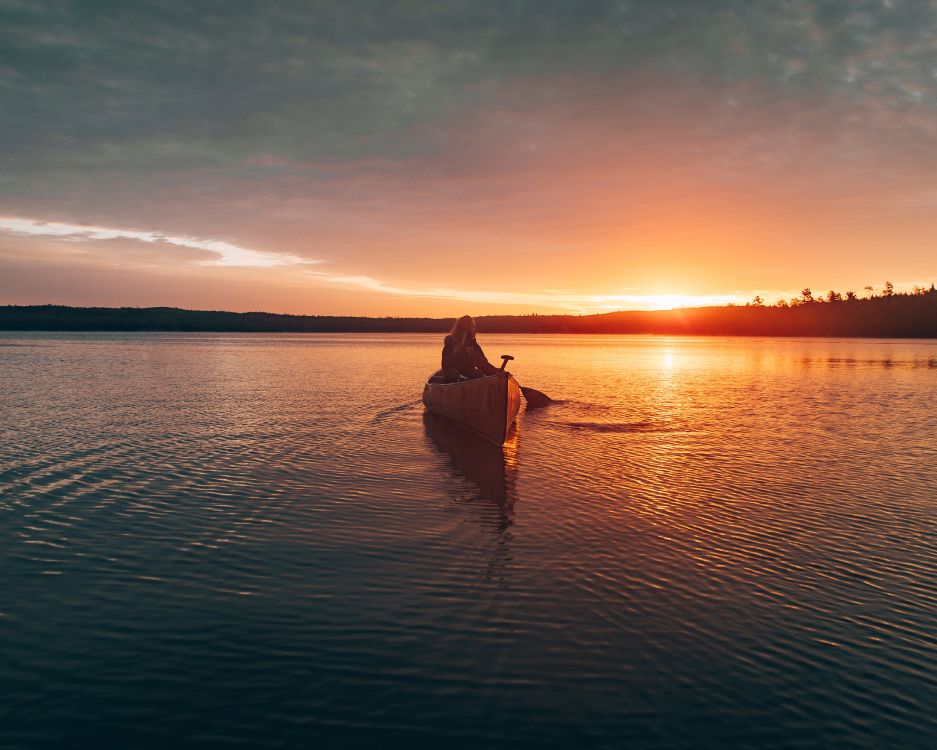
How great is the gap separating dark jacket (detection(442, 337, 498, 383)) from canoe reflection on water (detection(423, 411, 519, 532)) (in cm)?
195

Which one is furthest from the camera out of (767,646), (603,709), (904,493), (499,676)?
(904,493)

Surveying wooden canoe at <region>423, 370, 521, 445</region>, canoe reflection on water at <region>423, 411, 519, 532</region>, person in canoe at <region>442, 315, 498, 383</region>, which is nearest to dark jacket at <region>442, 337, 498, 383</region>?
person in canoe at <region>442, 315, 498, 383</region>

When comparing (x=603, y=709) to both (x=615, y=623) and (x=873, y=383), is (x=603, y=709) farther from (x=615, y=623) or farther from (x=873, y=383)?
(x=873, y=383)

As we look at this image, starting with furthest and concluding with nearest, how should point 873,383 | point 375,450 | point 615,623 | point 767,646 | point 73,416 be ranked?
1. point 873,383
2. point 73,416
3. point 375,450
4. point 615,623
5. point 767,646

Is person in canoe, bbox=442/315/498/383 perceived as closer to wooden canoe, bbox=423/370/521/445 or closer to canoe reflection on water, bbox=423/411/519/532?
wooden canoe, bbox=423/370/521/445

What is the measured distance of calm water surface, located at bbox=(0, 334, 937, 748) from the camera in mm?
5102

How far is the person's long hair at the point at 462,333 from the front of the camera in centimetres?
2202

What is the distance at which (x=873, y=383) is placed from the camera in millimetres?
37844

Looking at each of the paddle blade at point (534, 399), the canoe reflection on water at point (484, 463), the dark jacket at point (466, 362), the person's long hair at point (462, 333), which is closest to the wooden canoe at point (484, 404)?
the canoe reflection on water at point (484, 463)

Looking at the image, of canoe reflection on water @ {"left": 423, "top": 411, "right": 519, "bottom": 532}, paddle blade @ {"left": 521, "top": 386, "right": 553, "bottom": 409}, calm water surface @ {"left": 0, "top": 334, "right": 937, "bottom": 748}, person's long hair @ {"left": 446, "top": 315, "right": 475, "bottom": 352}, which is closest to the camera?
calm water surface @ {"left": 0, "top": 334, "right": 937, "bottom": 748}

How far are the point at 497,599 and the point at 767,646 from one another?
9.70 ft

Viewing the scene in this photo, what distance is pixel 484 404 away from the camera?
1941 centimetres

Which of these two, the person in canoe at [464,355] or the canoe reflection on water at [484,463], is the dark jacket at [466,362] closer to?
the person in canoe at [464,355]

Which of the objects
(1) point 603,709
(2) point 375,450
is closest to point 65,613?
(1) point 603,709
